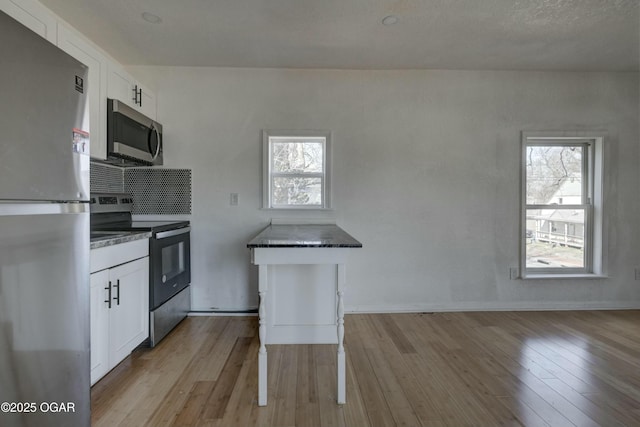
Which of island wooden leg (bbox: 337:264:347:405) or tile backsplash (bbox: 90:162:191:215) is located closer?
island wooden leg (bbox: 337:264:347:405)

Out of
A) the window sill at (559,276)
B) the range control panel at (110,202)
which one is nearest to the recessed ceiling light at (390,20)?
the range control panel at (110,202)

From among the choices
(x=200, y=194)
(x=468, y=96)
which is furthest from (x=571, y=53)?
(x=200, y=194)

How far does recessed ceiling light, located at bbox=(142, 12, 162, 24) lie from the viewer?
208cm

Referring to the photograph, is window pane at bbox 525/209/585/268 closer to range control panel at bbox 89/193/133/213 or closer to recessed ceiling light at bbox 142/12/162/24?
recessed ceiling light at bbox 142/12/162/24

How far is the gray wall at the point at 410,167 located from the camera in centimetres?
290

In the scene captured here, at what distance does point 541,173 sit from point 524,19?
160 cm

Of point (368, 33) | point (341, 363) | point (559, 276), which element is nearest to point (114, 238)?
point (341, 363)

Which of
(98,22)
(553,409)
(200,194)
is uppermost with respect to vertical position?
(98,22)

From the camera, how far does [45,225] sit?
1019 millimetres

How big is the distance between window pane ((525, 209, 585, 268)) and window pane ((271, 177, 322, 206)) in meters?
2.25

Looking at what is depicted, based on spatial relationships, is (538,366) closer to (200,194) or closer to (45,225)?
(45,225)

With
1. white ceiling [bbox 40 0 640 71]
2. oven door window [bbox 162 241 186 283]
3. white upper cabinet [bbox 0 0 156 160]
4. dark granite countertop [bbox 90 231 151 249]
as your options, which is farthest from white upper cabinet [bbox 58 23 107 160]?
oven door window [bbox 162 241 186 283]

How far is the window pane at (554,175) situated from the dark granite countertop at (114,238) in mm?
3542

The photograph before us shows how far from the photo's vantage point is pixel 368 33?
7.55ft
